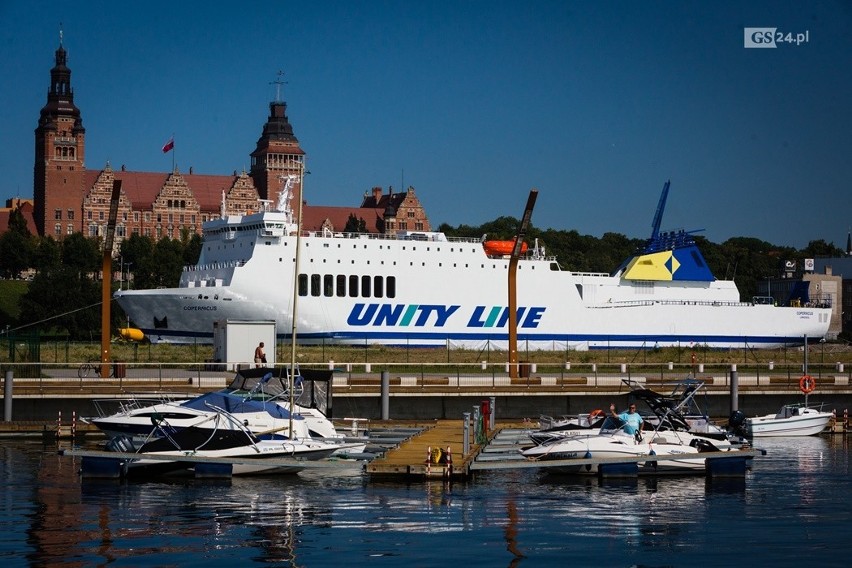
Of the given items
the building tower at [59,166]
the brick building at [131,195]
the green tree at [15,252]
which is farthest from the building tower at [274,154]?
the green tree at [15,252]

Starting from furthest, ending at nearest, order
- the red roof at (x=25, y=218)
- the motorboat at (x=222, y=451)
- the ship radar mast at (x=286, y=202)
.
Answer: the red roof at (x=25, y=218), the ship radar mast at (x=286, y=202), the motorboat at (x=222, y=451)

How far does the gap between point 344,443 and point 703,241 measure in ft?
392

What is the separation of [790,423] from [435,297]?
105 feet

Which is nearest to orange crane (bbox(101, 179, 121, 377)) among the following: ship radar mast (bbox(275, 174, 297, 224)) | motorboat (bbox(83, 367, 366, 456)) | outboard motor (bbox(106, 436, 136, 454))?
motorboat (bbox(83, 367, 366, 456))

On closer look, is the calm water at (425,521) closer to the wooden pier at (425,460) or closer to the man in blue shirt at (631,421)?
the wooden pier at (425,460)

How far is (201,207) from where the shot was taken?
154m

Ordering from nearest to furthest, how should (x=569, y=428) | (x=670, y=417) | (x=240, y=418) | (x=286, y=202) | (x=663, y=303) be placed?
(x=240, y=418) < (x=670, y=417) < (x=569, y=428) < (x=286, y=202) < (x=663, y=303)

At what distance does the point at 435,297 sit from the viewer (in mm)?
65500

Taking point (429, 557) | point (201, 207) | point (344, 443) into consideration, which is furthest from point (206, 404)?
point (201, 207)

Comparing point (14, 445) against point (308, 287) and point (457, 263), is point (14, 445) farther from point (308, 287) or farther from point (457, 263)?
point (457, 263)

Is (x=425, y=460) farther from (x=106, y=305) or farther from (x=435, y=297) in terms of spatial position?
(x=435, y=297)

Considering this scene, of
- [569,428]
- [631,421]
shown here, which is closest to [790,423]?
[569,428]

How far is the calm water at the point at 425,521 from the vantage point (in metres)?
18.4

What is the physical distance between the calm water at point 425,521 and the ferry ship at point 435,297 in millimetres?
34455
